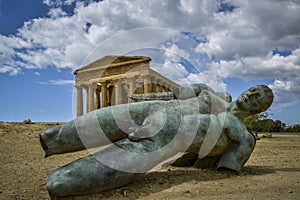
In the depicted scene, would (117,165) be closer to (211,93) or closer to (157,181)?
(157,181)

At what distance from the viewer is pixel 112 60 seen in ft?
108

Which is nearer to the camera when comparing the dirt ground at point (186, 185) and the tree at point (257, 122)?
the dirt ground at point (186, 185)

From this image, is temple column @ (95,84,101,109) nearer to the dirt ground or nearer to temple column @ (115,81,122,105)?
temple column @ (115,81,122,105)

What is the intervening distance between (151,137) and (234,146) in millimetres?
1645

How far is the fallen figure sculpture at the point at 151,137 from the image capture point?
304 cm

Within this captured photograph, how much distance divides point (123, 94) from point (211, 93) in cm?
2872

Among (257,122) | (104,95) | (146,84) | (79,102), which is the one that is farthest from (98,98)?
(257,122)

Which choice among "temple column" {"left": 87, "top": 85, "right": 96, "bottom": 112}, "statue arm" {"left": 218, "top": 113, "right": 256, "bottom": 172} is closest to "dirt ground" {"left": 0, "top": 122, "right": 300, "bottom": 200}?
"statue arm" {"left": 218, "top": 113, "right": 256, "bottom": 172}

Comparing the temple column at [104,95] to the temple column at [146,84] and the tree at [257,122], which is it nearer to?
the temple column at [146,84]

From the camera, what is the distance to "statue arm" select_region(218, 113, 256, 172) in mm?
4281

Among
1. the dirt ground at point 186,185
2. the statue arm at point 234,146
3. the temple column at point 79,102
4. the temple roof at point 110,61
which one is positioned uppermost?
the temple roof at point 110,61

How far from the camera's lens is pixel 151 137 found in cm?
357

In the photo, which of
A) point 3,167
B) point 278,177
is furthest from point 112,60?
point 278,177

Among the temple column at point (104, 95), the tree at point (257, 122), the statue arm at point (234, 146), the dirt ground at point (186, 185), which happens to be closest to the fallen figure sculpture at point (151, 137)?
the statue arm at point (234, 146)
